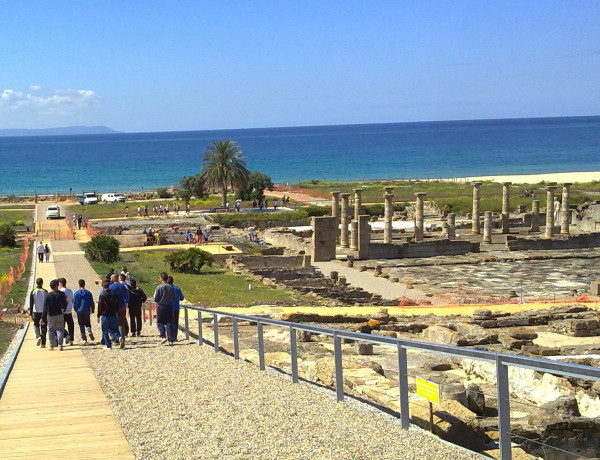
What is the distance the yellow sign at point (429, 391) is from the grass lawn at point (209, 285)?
20.7 m

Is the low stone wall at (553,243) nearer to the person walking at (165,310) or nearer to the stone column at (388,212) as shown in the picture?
the stone column at (388,212)

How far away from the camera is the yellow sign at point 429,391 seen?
8.36 m

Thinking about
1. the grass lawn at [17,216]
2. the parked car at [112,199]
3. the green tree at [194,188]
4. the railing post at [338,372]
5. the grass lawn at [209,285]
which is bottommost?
the grass lawn at [209,285]

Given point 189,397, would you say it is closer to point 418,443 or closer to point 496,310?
point 418,443

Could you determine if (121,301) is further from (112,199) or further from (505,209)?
(112,199)

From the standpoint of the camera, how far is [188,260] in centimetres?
4047

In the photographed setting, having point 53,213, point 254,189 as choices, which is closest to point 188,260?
point 53,213

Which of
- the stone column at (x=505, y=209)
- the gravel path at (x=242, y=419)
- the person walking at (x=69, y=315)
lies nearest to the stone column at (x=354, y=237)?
the stone column at (x=505, y=209)

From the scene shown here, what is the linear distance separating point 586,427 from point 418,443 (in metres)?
2.04

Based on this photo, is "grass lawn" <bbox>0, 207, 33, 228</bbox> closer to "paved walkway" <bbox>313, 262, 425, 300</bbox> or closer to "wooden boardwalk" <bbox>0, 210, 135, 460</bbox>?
"paved walkway" <bbox>313, 262, 425, 300</bbox>

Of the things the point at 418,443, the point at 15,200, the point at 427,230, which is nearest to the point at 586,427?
the point at 418,443

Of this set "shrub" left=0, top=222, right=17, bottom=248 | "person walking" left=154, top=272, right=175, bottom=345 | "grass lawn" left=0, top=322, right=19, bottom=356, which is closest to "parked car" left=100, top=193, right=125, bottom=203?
"shrub" left=0, top=222, right=17, bottom=248

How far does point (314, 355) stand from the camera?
618 inches

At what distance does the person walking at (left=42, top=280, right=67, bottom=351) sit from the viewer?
16.0m
